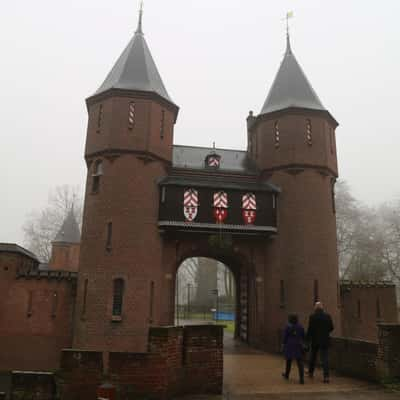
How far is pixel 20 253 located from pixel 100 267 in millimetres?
4819

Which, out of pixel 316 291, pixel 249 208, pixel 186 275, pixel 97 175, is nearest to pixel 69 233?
pixel 97 175

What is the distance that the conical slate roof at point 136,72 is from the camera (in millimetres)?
20141

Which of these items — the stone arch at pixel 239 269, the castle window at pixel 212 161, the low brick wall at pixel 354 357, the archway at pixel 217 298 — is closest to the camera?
the low brick wall at pixel 354 357

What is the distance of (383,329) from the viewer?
952cm

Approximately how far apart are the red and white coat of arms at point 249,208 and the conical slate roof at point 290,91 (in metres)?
5.34

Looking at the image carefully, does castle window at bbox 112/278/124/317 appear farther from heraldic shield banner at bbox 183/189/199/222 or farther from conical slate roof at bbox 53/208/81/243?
conical slate roof at bbox 53/208/81/243

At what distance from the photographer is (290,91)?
22109mm

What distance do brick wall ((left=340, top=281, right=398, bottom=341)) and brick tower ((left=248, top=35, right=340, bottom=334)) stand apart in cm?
270

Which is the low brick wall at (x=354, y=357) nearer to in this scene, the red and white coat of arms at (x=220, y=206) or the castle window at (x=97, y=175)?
the red and white coat of arms at (x=220, y=206)

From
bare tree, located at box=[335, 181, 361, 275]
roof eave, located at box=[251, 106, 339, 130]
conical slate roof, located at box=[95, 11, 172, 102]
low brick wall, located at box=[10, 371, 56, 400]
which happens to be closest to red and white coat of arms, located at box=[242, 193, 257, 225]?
roof eave, located at box=[251, 106, 339, 130]

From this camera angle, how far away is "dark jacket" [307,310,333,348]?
367 inches

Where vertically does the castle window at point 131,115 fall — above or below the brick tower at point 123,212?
above

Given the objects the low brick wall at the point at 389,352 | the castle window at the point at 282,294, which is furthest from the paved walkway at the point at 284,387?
the castle window at the point at 282,294

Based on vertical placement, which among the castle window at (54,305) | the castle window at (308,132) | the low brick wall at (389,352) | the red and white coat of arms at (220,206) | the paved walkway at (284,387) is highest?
the castle window at (308,132)
